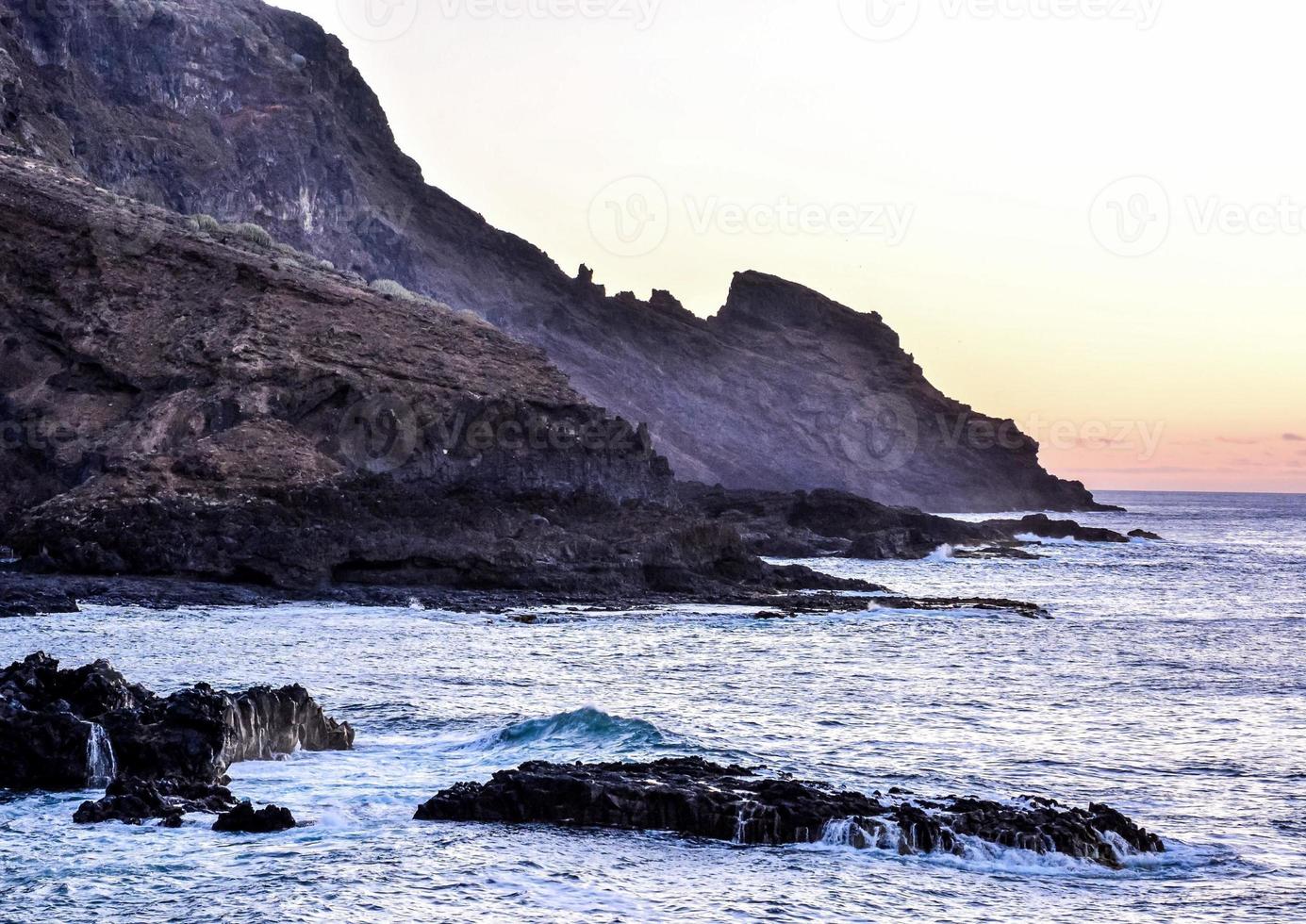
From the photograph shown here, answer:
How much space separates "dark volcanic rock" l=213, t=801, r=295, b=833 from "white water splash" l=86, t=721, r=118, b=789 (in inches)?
95.5

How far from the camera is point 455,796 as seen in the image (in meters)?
14.9

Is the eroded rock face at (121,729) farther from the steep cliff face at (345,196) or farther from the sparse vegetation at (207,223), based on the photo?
the sparse vegetation at (207,223)

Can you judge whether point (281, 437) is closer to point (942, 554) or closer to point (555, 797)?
point (555, 797)

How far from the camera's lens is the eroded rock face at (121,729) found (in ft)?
51.2

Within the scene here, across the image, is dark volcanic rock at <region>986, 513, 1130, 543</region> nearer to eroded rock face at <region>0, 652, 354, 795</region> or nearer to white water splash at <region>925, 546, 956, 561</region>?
white water splash at <region>925, 546, 956, 561</region>

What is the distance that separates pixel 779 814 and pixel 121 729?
7.62m

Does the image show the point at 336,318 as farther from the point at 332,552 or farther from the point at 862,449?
the point at 862,449

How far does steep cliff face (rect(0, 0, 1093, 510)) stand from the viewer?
332 ft

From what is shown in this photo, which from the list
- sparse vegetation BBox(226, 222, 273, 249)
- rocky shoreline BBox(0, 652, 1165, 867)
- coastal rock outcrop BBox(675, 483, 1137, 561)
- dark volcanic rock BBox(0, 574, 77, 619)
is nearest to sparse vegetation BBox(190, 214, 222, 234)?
sparse vegetation BBox(226, 222, 273, 249)

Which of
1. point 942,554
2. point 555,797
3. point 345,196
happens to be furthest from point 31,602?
point 345,196

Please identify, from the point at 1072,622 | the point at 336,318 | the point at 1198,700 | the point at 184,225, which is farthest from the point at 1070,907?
the point at 184,225

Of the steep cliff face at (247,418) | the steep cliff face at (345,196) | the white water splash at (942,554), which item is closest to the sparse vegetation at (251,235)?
the steep cliff face at (247,418)

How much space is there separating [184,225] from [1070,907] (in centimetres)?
6641

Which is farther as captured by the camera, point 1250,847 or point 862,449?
point 862,449
